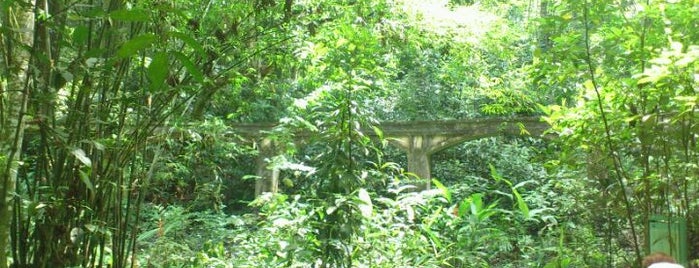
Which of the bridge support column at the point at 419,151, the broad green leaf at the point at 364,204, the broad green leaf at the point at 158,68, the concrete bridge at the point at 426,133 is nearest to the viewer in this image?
the broad green leaf at the point at 158,68

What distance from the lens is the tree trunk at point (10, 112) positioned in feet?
5.13

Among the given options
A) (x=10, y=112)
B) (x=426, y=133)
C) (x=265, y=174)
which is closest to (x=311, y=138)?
(x=10, y=112)

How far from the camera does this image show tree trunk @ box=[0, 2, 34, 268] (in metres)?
1.56

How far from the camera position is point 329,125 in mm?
3062

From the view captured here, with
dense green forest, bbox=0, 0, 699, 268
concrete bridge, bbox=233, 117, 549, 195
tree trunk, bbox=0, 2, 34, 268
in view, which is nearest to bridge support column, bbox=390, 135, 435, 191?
concrete bridge, bbox=233, 117, 549, 195

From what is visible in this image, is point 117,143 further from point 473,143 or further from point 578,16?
point 473,143

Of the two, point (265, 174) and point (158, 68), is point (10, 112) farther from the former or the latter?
point (265, 174)

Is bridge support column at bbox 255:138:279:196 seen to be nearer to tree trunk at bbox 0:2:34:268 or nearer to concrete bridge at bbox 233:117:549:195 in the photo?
concrete bridge at bbox 233:117:549:195

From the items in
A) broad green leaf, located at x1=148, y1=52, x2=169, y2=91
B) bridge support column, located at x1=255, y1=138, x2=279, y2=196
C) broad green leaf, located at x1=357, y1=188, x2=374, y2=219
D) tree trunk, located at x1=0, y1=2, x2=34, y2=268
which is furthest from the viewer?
bridge support column, located at x1=255, y1=138, x2=279, y2=196

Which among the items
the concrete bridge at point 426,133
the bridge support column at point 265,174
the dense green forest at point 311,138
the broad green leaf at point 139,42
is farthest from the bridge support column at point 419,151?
the broad green leaf at point 139,42

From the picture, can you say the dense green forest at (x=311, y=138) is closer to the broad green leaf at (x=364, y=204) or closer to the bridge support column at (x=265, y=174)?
the broad green leaf at (x=364, y=204)

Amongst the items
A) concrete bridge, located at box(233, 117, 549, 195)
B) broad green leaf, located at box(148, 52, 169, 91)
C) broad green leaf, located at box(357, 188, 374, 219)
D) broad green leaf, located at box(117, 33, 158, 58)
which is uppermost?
concrete bridge, located at box(233, 117, 549, 195)

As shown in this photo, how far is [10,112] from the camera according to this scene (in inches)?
66.7

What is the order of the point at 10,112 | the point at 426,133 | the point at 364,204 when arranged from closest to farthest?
the point at 10,112 → the point at 364,204 → the point at 426,133
